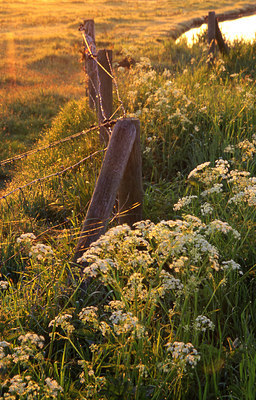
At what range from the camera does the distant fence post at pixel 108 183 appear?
3.24 meters

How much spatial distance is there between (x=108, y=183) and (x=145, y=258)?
913 millimetres

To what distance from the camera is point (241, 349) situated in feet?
8.11

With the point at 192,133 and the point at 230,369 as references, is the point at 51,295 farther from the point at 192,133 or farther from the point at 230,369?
the point at 192,133

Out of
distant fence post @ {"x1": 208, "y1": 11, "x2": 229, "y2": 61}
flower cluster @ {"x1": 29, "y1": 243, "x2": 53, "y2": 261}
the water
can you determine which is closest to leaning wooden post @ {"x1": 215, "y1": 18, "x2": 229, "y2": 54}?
distant fence post @ {"x1": 208, "y1": 11, "x2": 229, "y2": 61}

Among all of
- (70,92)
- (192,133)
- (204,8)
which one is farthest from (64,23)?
(192,133)

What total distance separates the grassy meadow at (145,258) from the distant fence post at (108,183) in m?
0.16

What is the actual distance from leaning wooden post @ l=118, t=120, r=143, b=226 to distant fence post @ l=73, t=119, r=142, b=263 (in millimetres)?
214

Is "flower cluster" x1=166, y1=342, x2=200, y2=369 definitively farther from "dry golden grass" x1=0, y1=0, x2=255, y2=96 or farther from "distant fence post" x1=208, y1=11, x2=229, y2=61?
"distant fence post" x1=208, y1=11, x2=229, y2=61

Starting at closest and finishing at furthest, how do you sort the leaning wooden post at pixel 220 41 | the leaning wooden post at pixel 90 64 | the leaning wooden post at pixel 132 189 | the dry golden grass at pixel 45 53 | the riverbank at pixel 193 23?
the leaning wooden post at pixel 132 189 < the leaning wooden post at pixel 90 64 < the leaning wooden post at pixel 220 41 < the dry golden grass at pixel 45 53 < the riverbank at pixel 193 23

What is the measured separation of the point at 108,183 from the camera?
3.28 m

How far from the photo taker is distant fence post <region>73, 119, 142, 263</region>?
324cm

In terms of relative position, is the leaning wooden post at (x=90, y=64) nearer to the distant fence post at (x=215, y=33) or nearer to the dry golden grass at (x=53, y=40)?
the dry golden grass at (x=53, y=40)

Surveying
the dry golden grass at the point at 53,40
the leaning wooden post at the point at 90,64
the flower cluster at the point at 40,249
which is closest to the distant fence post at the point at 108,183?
the flower cluster at the point at 40,249

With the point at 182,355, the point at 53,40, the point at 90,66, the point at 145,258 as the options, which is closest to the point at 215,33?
the point at 90,66
